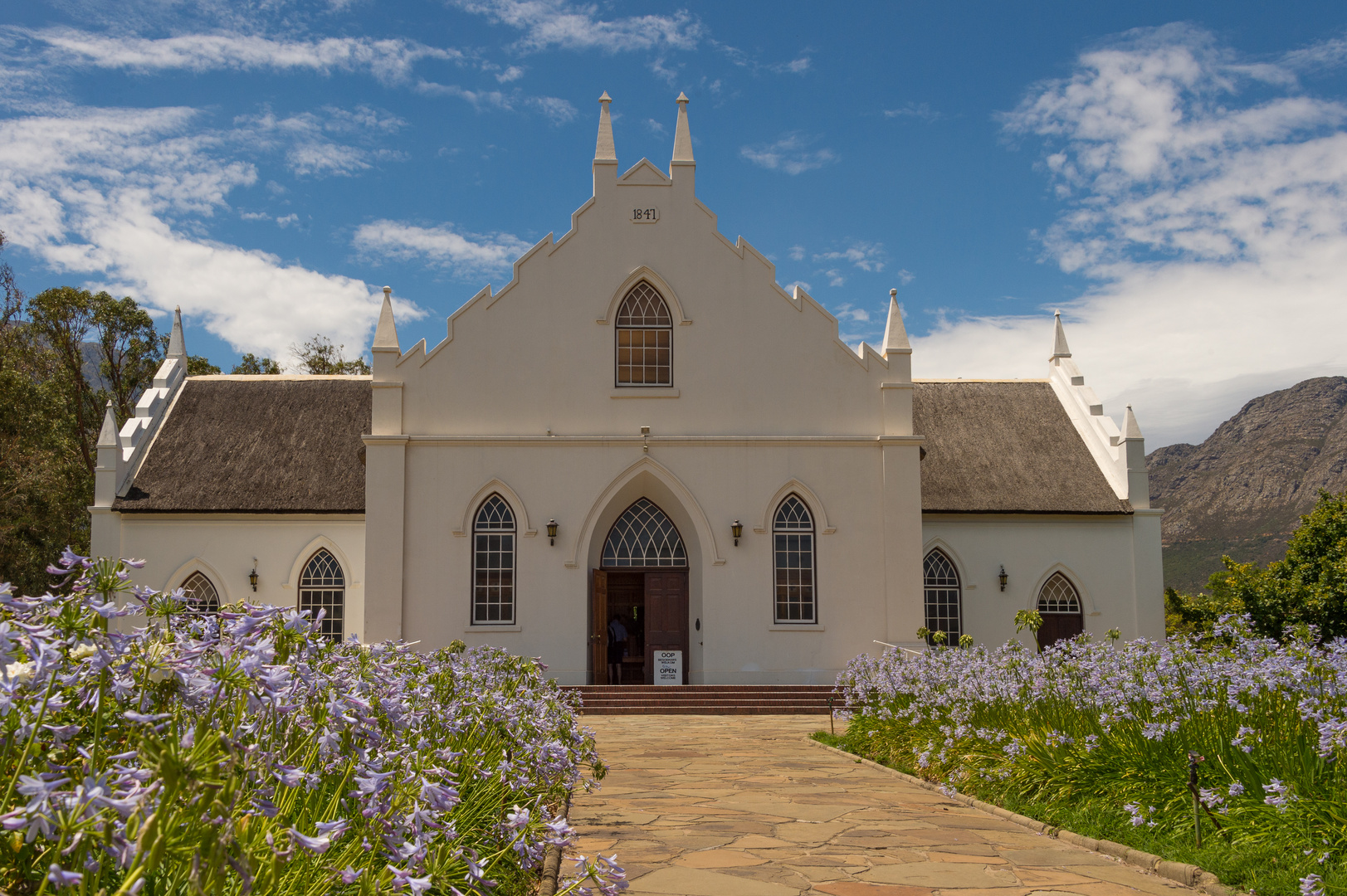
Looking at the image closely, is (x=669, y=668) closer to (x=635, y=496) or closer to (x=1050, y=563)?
(x=635, y=496)

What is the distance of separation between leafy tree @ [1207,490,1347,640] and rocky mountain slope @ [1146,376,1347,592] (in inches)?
2388

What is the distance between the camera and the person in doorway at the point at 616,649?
23.5m

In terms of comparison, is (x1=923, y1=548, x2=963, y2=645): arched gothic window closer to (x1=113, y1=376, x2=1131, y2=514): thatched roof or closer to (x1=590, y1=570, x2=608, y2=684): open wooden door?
(x1=113, y1=376, x2=1131, y2=514): thatched roof

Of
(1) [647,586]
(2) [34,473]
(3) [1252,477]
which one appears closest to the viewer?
(1) [647,586]

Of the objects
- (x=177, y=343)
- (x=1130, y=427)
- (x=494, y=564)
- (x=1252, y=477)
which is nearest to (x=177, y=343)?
(x=177, y=343)

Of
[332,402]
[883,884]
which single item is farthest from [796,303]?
[883,884]

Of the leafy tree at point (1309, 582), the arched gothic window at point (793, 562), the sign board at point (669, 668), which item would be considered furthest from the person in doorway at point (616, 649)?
the leafy tree at point (1309, 582)

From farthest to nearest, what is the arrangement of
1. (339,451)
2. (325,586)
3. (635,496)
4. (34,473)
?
(34,473) → (339,451) → (325,586) → (635,496)

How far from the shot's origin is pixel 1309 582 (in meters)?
21.8

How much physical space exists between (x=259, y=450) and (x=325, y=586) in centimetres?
425

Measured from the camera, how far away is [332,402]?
92.9 feet

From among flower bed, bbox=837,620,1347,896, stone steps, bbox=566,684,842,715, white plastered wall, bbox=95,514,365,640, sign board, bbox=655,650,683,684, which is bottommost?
stone steps, bbox=566,684,842,715

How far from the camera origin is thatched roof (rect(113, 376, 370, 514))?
2489cm

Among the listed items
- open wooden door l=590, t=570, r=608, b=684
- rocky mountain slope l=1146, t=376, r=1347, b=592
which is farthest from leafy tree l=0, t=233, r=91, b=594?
rocky mountain slope l=1146, t=376, r=1347, b=592
